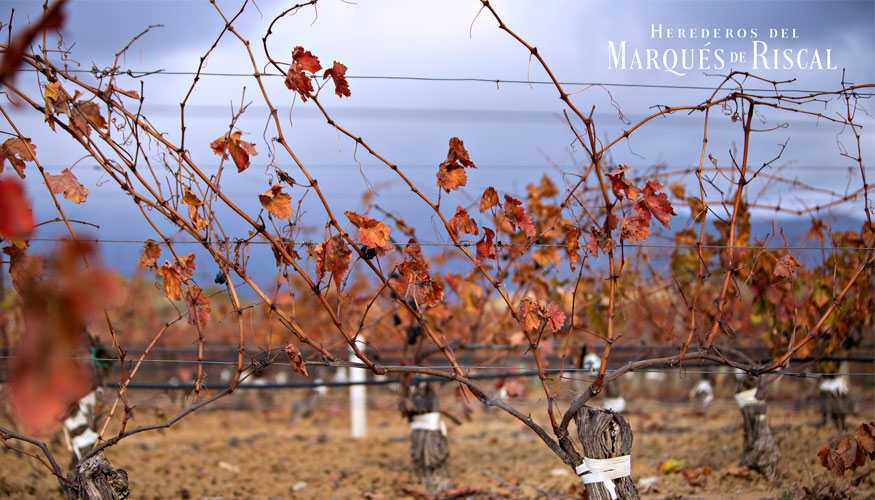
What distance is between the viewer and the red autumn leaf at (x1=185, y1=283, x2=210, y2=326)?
2.31 m

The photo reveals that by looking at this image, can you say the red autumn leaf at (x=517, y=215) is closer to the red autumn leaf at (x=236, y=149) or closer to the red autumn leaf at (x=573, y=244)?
the red autumn leaf at (x=573, y=244)

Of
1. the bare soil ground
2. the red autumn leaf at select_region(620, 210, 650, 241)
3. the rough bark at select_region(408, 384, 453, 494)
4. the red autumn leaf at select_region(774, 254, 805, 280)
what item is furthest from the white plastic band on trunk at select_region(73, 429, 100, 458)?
the red autumn leaf at select_region(774, 254, 805, 280)

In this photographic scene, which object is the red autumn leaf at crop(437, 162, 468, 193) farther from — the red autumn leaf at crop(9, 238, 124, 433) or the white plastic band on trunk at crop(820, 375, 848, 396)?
the white plastic band on trunk at crop(820, 375, 848, 396)

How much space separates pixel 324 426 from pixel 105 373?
3.93 metres

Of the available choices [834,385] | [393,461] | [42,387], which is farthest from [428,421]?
[42,387]

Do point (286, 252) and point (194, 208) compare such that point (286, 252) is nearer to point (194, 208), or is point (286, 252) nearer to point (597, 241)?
point (194, 208)

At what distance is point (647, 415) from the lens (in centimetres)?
758

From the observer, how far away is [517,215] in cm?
224

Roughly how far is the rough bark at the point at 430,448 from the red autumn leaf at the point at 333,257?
6.40 ft

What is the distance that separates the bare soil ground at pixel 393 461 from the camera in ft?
12.2

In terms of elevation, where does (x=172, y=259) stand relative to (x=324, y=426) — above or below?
above

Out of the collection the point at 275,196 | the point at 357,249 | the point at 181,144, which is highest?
the point at 181,144

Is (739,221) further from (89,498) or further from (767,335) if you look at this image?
(89,498)

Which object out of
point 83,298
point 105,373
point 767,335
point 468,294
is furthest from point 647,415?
point 83,298
